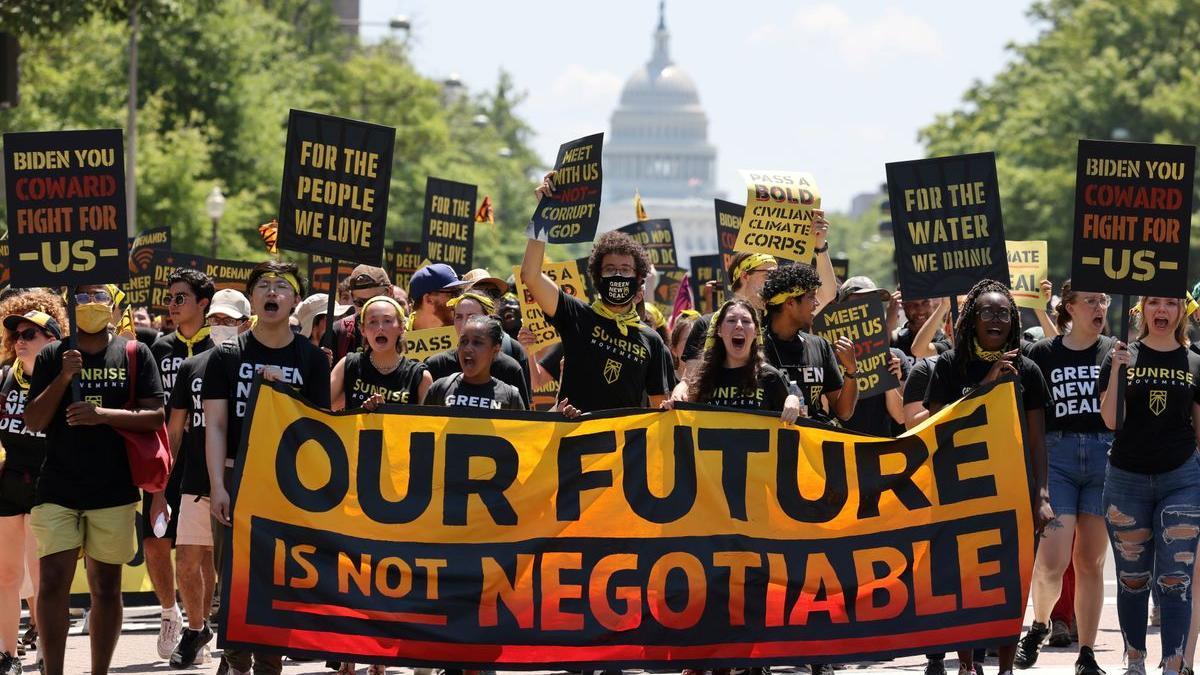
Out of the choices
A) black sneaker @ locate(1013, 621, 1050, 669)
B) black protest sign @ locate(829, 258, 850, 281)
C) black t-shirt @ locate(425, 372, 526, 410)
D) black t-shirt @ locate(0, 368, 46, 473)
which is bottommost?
black sneaker @ locate(1013, 621, 1050, 669)

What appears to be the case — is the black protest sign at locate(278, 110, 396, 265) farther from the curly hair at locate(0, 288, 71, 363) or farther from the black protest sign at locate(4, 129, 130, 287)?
the curly hair at locate(0, 288, 71, 363)

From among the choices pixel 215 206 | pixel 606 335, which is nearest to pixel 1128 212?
pixel 606 335

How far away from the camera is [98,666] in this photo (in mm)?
9766

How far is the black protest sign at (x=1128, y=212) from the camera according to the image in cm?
1071

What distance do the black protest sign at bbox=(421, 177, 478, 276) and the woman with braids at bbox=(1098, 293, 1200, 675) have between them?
756cm

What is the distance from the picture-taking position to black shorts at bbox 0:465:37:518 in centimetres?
1095

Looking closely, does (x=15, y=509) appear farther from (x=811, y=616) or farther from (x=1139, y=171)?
(x=1139, y=171)

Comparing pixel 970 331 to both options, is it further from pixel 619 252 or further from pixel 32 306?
pixel 32 306

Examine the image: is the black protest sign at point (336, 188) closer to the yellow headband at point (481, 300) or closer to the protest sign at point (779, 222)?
the yellow headband at point (481, 300)

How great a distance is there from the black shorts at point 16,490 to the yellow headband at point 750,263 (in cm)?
375

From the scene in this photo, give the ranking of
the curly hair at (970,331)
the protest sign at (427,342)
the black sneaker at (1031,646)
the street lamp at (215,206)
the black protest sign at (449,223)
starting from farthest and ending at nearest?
the street lamp at (215,206) < the black protest sign at (449,223) < the protest sign at (427,342) < the black sneaker at (1031,646) < the curly hair at (970,331)

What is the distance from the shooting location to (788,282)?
408 inches

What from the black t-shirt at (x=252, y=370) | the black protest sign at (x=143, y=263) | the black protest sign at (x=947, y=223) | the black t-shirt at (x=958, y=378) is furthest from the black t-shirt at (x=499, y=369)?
the black protest sign at (x=143, y=263)

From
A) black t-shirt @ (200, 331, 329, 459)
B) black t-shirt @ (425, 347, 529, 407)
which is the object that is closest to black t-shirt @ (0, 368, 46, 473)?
black t-shirt @ (200, 331, 329, 459)
